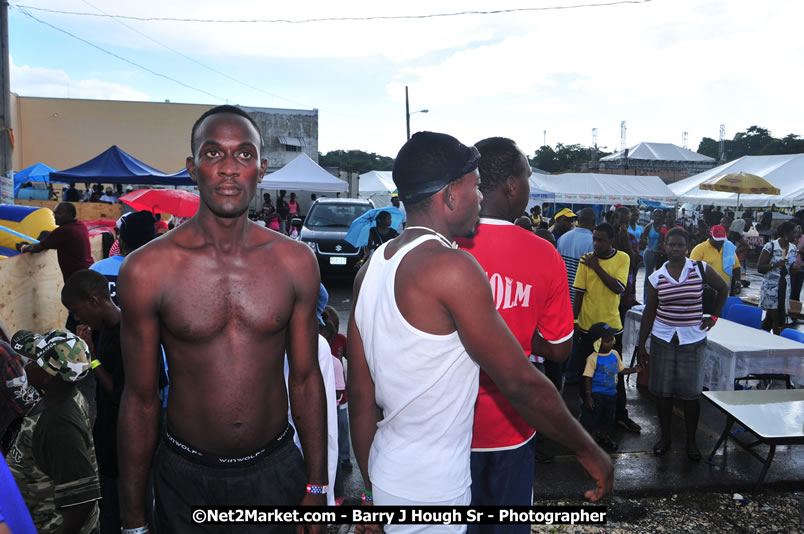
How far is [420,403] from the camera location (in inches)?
67.6

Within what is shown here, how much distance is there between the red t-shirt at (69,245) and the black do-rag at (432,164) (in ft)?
20.6

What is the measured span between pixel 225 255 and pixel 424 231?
30.4 inches

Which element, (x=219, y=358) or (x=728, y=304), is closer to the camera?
(x=219, y=358)

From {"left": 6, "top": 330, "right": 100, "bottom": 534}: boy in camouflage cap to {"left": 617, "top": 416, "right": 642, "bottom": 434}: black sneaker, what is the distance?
4.79 meters

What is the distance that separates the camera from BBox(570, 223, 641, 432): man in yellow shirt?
543cm

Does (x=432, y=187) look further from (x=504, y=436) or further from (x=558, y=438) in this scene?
(x=504, y=436)

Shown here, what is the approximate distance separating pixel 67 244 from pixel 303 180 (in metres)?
9.78

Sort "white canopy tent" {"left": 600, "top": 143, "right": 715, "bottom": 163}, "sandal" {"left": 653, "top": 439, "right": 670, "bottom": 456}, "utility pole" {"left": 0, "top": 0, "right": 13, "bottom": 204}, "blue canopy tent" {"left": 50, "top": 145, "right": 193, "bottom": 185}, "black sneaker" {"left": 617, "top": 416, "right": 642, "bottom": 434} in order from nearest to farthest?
"sandal" {"left": 653, "top": 439, "right": 670, "bottom": 456} → "black sneaker" {"left": 617, "top": 416, "right": 642, "bottom": 434} → "utility pole" {"left": 0, "top": 0, "right": 13, "bottom": 204} → "blue canopy tent" {"left": 50, "top": 145, "right": 193, "bottom": 185} → "white canopy tent" {"left": 600, "top": 143, "right": 715, "bottom": 163}

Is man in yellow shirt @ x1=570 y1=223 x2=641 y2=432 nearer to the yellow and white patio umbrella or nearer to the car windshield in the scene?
the car windshield

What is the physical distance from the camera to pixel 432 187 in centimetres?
185

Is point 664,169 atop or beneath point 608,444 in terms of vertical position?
atop

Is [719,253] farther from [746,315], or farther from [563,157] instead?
[563,157]

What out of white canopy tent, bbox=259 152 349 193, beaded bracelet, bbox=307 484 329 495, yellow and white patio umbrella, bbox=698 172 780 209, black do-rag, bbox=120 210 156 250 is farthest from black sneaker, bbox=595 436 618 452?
yellow and white patio umbrella, bbox=698 172 780 209

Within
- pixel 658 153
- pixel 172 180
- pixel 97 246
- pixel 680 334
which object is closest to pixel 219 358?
pixel 680 334
